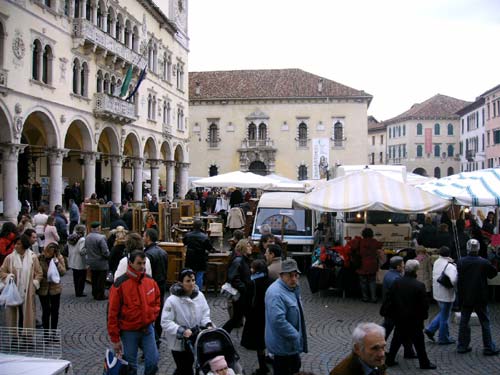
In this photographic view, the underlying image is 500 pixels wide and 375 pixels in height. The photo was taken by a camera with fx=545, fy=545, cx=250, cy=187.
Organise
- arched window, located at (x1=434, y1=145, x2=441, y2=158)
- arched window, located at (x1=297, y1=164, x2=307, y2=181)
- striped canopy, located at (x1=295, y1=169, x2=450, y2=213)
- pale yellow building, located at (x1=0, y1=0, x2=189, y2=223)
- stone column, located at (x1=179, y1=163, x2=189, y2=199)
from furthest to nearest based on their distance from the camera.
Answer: arched window, located at (x1=434, y1=145, x2=441, y2=158), arched window, located at (x1=297, y1=164, x2=307, y2=181), stone column, located at (x1=179, y1=163, x2=189, y2=199), pale yellow building, located at (x1=0, y1=0, x2=189, y2=223), striped canopy, located at (x1=295, y1=169, x2=450, y2=213)

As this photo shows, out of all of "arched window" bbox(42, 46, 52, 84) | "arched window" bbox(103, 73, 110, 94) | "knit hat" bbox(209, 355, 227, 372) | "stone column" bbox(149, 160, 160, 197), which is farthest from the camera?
"stone column" bbox(149, 160, 160, 197)

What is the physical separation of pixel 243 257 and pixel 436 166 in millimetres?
70557

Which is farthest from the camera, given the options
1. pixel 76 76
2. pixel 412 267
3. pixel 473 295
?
pixel 76 76

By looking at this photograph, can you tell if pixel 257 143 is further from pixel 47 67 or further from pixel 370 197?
pixel 370 197

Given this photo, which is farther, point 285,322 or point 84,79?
point 84,79

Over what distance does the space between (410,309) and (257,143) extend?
47.7 m

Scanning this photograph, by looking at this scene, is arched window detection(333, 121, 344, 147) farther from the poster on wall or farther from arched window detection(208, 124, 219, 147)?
arched window detection(208, 124, 219, 147)

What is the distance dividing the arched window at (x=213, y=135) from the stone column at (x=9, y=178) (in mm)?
34908

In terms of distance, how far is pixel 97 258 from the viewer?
38.0ft

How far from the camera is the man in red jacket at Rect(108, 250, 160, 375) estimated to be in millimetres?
5836

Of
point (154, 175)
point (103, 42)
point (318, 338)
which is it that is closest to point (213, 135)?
point (154, 175)

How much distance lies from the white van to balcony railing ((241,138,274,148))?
37.8 m

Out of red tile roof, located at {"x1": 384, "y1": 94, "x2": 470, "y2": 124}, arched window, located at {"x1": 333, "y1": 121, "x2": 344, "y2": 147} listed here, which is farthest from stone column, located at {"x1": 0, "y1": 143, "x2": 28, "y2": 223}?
red tile roof, located at {"x1": 384, "y1": 94, "x2": 470, "y2": 124}

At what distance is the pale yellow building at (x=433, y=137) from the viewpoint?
72688mm
